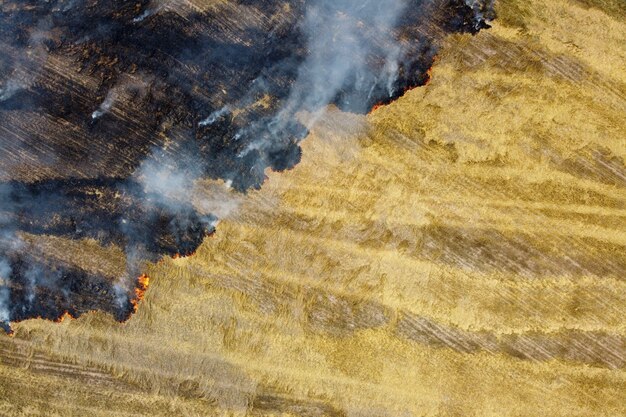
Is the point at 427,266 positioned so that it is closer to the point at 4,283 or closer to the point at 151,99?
the point at 151,99

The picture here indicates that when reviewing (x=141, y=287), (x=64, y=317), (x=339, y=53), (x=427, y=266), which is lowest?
(x=64, y=317)

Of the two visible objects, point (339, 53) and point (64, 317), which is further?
point (64, 317)

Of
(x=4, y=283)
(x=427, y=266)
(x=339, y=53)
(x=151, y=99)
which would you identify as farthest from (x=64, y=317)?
(x=339, y=53)

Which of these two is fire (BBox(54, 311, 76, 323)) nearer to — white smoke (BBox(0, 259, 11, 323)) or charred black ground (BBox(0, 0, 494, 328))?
charred black ground (BBox(0, 0, 494, 328))

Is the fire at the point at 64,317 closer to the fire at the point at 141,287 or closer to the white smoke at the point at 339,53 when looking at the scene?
the fire at the point at 141,287

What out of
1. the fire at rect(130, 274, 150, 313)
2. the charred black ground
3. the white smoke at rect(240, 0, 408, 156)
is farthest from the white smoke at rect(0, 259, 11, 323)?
the white smoke at rect(240, 0, 408, 156)
